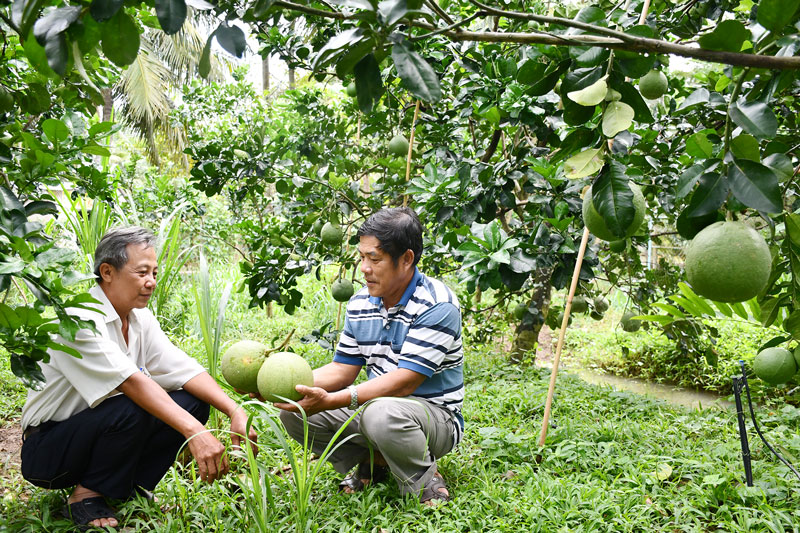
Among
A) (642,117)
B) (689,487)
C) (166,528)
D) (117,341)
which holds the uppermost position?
(642,117)

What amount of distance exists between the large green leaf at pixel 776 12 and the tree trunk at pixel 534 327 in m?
2.79

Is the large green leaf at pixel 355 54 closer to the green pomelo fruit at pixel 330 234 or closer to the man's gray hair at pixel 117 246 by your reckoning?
the man's gray hair at pixel 117 246

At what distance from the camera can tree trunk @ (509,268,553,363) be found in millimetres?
3855

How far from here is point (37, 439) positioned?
2.02 meters

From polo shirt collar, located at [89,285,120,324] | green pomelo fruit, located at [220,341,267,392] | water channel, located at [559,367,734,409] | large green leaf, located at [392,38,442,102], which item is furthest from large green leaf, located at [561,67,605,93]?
water channel, located at [559,367,734,409]

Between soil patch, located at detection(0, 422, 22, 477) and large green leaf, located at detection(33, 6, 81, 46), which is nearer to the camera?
large green leaf, located at detection(33, 6, 81, 46)

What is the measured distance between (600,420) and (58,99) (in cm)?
280

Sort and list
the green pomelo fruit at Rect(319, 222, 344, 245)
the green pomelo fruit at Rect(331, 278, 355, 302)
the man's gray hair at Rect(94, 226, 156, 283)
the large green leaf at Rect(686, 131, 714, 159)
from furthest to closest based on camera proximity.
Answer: the green pomelo fruit at Rect(331, 278, 355, 302), the green pomelo fruit at Rect(319, 222, 344, 245), the man's gray hair at Rect(94, 226, 156, 283), the large green leaf at Rect(686, 131, 714, 159)

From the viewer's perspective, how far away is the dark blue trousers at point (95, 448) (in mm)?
1985

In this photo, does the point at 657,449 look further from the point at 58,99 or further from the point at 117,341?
the point at 58,99

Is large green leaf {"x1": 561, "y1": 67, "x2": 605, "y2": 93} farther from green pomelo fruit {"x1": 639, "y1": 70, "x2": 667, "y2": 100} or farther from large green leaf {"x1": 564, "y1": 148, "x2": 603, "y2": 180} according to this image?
green pomelo fruit {"x1": 639, "y1": 70, "x2": 667, "y2": 100}

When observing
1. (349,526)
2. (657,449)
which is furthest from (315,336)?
(657,449)

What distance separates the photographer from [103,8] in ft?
2.54

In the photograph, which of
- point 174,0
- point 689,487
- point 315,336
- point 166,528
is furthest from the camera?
point 315,336
